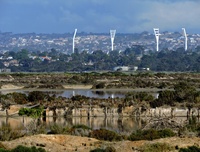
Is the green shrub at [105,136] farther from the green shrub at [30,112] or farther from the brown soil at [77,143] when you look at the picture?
the green shrub at [30,112]

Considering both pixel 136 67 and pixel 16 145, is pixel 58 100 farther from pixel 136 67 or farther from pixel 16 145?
pixel 136 67

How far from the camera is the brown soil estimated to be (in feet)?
82.2

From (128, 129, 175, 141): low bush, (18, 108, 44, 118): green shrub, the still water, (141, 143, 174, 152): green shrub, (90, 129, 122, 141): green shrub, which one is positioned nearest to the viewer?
(141, 143, 174, 152): green shrub

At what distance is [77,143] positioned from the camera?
26.3 meters

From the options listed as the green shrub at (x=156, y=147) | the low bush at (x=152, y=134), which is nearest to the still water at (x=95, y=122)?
the low bush at (x=152, y=134)

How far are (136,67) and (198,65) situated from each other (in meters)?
17.3

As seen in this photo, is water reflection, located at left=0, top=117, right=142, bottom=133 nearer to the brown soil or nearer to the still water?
the still water

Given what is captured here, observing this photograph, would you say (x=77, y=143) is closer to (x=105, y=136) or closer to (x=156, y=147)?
(x=105, y=136)

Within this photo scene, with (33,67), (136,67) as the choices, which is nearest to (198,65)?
(136,67)

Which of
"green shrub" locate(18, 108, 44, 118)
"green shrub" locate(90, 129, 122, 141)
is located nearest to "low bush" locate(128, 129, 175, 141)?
"green shrub" locate(90, 129, 122, 141)

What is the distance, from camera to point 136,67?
18712cm

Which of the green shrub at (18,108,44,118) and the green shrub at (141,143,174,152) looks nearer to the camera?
the green shrub at (141,143,174,152)

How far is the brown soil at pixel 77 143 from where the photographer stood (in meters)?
25.1

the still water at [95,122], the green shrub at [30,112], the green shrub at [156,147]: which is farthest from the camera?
the green shrub at [30,112]
